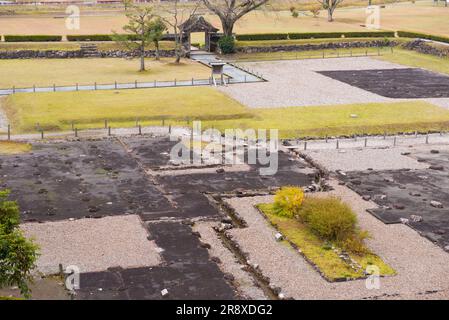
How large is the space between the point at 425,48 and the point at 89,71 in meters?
42.3

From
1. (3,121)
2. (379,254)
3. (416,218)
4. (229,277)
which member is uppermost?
(3,121)

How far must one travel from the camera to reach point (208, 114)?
5381 centimetres

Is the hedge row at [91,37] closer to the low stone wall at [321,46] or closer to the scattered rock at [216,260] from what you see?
the low stone wall at [321,46]

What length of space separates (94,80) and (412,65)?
118 feet

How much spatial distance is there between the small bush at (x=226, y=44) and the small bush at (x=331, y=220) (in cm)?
5618

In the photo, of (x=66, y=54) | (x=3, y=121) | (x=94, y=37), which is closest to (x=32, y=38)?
(x=66, y=54)

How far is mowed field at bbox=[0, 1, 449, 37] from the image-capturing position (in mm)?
95688

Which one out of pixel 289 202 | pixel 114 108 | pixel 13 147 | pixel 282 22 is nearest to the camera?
pixel 289 202

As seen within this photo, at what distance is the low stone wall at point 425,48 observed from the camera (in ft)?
275

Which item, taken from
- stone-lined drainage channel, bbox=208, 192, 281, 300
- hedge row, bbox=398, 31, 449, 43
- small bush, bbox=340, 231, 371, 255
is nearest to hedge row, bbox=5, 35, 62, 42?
hedge row, bbox=398, 31, 449, 43

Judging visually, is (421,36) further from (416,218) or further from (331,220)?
(331,220)

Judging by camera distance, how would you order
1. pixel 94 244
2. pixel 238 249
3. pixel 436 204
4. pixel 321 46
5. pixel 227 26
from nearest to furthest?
pixel 94 244
pixel 238 249
pixel 436 204
pixel 227 26
pixel 321 46

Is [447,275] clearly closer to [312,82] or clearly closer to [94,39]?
[312,82]

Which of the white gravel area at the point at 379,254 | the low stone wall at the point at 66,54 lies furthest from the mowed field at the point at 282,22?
the white gravel area at the point at 379,254
